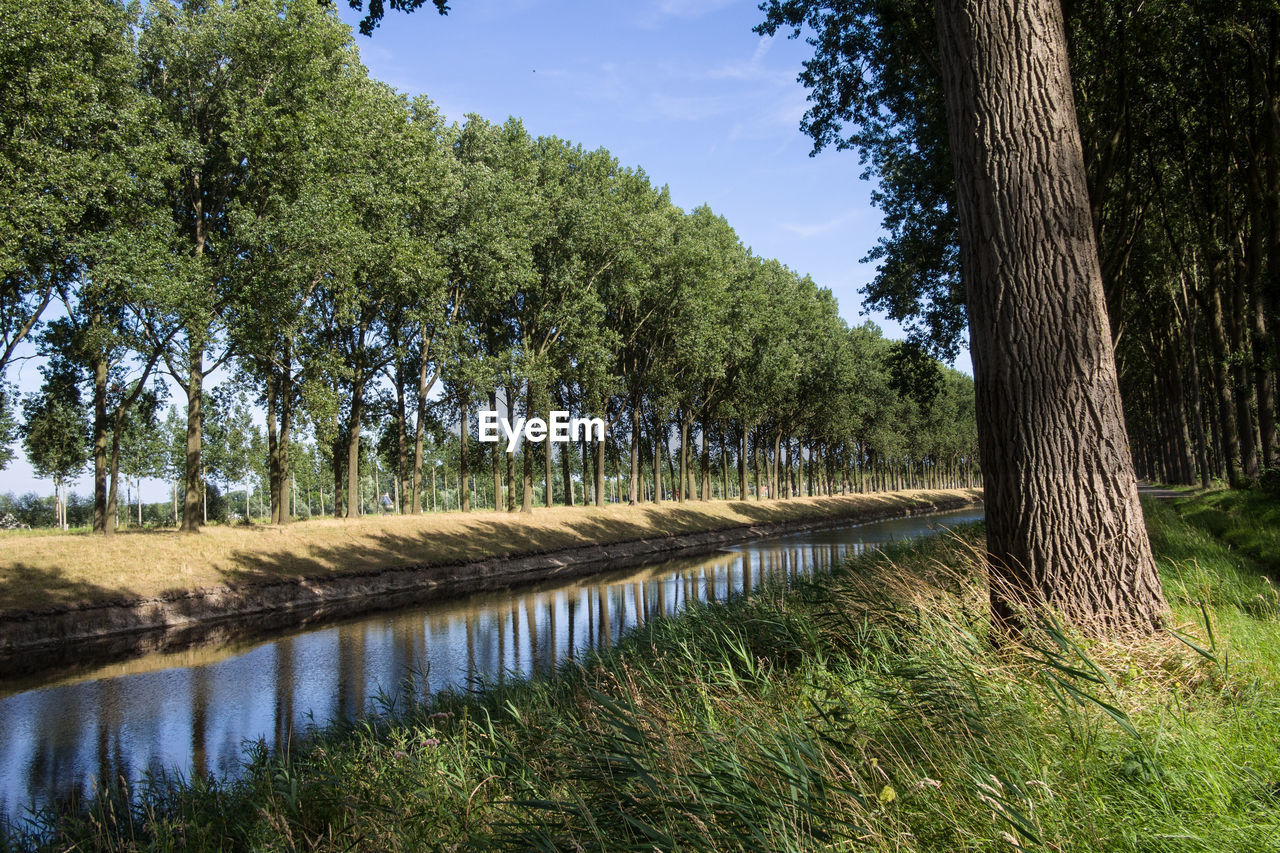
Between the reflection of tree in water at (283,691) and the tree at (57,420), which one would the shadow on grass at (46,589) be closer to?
the reflection of tree in water at (283,691)

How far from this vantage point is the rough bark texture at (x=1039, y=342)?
183 inches

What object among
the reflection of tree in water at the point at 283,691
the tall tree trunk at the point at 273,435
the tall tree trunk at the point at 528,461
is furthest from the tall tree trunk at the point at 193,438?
the tall tree trunk at the point at 528,461

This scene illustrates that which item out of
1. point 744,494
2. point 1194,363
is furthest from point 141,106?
point 744,494

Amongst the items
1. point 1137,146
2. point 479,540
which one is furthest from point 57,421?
point 1137,146

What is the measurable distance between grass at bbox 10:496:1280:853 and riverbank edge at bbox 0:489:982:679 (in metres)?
11.4

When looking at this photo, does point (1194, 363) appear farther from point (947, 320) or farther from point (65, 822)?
point (65, 822)

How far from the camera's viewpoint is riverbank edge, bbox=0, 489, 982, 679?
1524 centimetres

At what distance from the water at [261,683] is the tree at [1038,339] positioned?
9.74 feet

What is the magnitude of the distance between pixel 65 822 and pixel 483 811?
4116 millimetres

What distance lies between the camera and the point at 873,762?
293 cm

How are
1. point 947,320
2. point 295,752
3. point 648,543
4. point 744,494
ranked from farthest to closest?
point 744,494
point 648,543
point 947,320
point 295,752

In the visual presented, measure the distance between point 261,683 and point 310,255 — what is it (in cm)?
1471

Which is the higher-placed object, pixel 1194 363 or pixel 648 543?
pixel 1194 363

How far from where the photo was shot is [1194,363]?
25719 millimetres
